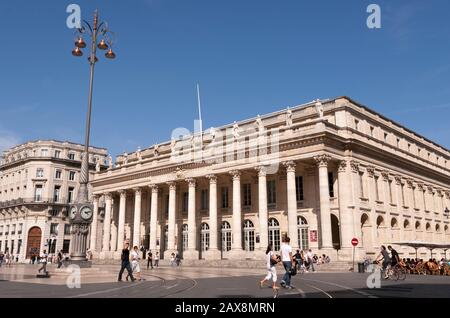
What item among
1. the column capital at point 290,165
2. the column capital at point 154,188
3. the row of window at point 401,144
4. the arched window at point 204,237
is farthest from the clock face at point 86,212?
the row of window at point 401,144

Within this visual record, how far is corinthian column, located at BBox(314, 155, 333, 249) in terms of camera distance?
34344 millimetres

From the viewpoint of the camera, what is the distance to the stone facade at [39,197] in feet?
222

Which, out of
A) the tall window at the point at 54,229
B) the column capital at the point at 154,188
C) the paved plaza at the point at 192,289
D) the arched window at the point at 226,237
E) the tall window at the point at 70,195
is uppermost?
the tall window at the point at 70,195

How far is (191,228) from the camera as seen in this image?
43.9m

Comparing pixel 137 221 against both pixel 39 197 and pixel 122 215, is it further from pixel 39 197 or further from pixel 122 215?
pixel 39 197

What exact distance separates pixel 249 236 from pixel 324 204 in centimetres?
1070

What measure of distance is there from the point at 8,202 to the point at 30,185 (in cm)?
664

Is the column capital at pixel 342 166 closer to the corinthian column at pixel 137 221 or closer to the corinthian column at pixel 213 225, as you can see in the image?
the corinthian column at pixel 213 225

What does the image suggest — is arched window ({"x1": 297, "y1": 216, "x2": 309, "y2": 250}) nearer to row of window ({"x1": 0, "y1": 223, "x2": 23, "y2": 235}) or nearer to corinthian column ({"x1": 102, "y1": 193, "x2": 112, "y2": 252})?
corinthian column ({"x1": 102, "y1": 193, "x2": 112, "y2": 252})

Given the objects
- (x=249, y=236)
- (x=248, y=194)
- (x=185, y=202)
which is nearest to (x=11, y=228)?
(x=185, y=202)

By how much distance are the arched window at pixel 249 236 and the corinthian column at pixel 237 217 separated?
302 centimetres

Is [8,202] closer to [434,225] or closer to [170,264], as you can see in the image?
[170,264]
